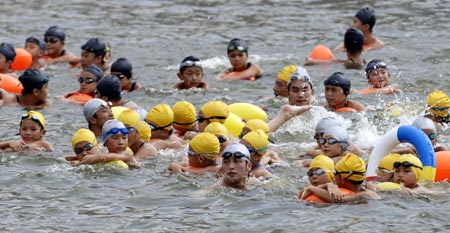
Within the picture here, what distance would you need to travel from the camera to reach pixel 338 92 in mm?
19219

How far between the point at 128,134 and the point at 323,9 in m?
14.7

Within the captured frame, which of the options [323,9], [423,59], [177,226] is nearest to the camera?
[177,226]

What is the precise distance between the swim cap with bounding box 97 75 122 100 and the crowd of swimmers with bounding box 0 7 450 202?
0.05ft

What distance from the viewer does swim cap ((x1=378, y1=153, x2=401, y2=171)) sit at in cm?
1434

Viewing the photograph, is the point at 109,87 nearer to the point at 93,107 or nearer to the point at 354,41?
the point at 93,107

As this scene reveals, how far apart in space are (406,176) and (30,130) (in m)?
5.51

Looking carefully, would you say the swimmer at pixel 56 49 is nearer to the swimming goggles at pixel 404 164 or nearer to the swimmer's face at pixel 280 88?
the swimmer's face at pixel 280 88

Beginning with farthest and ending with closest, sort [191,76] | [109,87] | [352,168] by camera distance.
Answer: [191,76] < [109,87] < [352,168]

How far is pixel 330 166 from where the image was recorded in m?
13.9

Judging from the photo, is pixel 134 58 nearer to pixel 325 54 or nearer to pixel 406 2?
pixel 325 54

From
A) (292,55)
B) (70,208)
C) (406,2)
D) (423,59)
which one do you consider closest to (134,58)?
(292,55)

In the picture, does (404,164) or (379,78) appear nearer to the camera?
(404,164)

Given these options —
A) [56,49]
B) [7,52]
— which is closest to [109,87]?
[7,52]

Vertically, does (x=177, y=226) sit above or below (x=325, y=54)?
below
